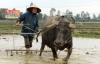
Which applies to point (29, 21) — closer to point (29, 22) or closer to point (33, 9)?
point (29, 22)

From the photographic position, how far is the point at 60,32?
728cm

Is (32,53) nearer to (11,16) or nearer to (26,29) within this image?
(26,29)

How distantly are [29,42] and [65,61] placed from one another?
267cm

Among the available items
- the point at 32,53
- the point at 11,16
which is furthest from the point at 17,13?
the point at 32,53

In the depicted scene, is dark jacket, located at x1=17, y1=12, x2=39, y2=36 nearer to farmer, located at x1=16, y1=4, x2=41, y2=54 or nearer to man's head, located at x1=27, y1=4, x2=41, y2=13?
farmer, located at x1=16, y1=4, x2=41, y2=54

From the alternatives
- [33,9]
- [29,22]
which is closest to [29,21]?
[29,22]

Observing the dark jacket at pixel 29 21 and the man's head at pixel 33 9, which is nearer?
the man's head at pixel 33 9

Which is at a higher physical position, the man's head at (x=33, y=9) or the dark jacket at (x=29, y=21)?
the man's head at (x=33, y=9)

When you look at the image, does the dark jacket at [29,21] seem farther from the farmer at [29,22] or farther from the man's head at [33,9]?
the man's head at [33,9]

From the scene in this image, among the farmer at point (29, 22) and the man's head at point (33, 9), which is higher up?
the man's head at point (33, 9)

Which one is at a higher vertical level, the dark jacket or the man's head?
the man's head

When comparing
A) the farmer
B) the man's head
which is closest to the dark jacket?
the farmer

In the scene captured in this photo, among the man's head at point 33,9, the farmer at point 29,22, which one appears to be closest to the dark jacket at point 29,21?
the farmer at point 29,22

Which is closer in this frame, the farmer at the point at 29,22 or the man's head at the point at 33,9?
the man's head at the point at 33,9
